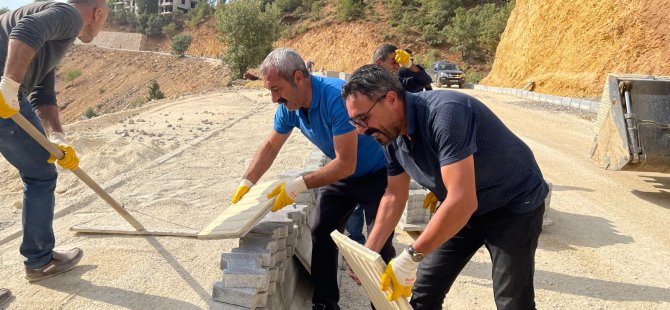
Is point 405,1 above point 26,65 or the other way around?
above

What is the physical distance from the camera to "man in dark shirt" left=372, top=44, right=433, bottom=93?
12.7 feet

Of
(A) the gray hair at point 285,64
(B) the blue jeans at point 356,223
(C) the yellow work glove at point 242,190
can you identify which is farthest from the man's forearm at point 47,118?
(B) the blue jeans at point 356,223

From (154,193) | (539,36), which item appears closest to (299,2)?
(539,36)

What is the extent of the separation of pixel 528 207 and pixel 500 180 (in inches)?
8.1

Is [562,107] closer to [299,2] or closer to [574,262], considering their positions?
[574,262]

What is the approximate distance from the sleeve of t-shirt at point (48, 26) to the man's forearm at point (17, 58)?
28 millimetres

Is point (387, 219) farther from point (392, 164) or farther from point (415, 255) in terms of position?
point (415, 255)

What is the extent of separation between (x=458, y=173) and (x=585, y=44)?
17053 millimetres

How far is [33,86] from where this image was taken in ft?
9.79

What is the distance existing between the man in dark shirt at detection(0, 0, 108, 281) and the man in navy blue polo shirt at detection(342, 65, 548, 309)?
1939mm

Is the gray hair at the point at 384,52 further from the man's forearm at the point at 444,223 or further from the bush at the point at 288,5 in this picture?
the bush at the point at 288,5

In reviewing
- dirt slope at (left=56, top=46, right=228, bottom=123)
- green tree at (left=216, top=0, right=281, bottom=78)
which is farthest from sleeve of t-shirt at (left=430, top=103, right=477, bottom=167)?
dirt slope at (left=56, top=46, right=228, bottom=123)

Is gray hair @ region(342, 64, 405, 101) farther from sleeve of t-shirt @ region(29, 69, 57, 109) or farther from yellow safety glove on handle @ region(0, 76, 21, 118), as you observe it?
sleeve of t-shirt @ region(29, 69, 57, 109)

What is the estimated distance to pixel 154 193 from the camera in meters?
5.19
